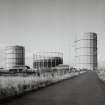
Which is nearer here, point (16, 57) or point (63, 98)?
point (63, 98)

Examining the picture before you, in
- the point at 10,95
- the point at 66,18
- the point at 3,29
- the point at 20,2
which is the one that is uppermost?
the point at 20,2

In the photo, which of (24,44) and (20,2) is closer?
(20,2)

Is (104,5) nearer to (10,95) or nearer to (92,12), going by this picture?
(92,12)

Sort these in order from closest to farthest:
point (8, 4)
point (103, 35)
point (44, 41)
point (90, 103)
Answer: point (90, 103), point (8, 4), point (44, 41), point (103, 35)

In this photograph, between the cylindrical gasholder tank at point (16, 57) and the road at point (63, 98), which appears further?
the cylindrical gasholder tank at point (16, 57)

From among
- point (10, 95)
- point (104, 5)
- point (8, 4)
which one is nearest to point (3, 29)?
point (8, 4)

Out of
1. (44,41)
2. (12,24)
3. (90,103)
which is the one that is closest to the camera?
(90,103)

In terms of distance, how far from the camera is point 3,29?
31.3 feet

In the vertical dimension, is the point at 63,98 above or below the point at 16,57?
below

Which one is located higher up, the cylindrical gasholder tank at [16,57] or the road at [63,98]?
the cylindrical gasholder tank at [16,57]

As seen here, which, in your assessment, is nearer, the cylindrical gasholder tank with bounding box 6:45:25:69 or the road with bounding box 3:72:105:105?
the road with bounding box 3:72:105:105

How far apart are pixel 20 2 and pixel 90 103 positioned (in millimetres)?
6234

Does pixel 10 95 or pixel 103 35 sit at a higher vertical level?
pixel 103 35

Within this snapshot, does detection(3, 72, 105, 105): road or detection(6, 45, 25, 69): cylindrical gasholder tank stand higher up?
detection(6, 45, 25, 69): cylindrical gasholder tank
